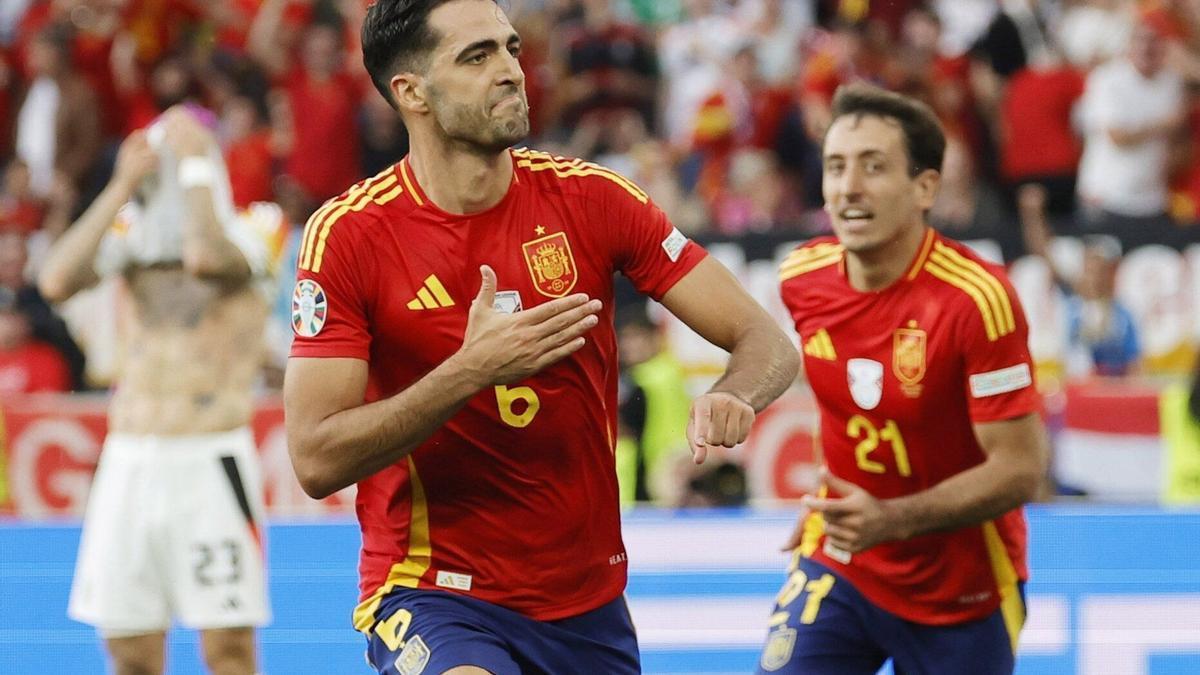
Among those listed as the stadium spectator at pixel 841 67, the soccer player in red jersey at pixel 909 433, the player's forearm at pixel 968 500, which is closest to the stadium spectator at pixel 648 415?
the stadium spectator at pixel 841 67

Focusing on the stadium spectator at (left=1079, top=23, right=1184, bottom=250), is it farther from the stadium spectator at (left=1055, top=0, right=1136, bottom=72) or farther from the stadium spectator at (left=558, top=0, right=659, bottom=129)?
the stadium spectator at (left=558, top=0, right=659, bottom=129)

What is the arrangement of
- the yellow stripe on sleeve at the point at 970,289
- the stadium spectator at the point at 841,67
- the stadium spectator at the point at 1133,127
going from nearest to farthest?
A: the yellow stripe on sleeve at the point at 970,289 → the stadium spectator at the point at 1133,127 → the stadium spectator at the point at 841,67

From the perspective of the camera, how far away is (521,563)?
4.77m

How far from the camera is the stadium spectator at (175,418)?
6.97m

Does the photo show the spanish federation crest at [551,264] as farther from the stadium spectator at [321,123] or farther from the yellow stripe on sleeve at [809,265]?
the stadium spectator at [321,123]

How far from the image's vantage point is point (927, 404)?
563 centimetres

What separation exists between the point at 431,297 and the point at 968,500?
1709mm

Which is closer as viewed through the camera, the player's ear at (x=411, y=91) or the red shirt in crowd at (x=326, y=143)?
the player's ear at (x=411, y=91)

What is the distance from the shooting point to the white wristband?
7078 mm

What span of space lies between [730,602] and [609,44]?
752 centimetres

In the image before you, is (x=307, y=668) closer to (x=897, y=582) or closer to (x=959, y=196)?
(x=897, y=582)

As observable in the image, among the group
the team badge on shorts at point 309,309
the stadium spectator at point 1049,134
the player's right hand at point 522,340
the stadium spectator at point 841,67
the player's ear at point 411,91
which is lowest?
the player's right hand at point 522,340

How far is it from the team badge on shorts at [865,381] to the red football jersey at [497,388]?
42.9 inches

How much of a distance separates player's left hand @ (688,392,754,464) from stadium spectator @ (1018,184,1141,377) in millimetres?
7534
